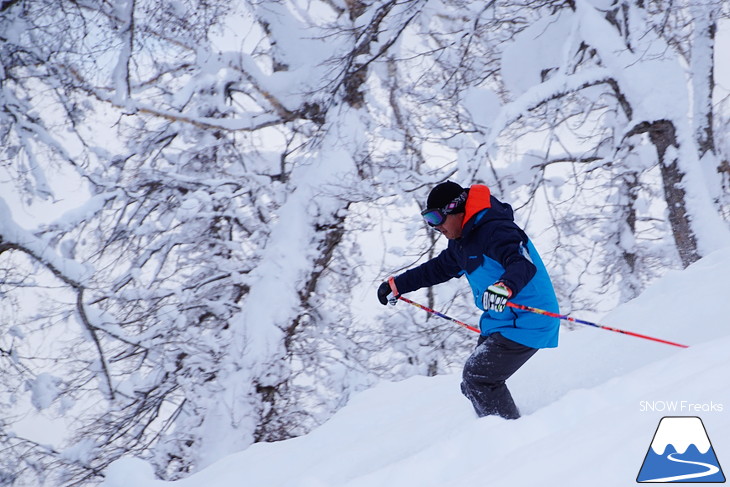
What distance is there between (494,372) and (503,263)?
2.10 ft

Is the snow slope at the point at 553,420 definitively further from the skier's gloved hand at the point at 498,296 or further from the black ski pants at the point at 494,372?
the skier's gloved hand at the point at 498,296

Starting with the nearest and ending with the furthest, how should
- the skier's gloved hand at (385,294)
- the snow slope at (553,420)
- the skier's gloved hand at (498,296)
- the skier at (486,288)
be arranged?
the snow slope at (553,420)
the skier's gloved hand at (498,296)
the skier at (486,288)
the skier's gloved hand at (385,294)

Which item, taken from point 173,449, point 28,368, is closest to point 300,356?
point 173,449

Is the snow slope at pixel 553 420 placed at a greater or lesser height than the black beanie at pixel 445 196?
lesser

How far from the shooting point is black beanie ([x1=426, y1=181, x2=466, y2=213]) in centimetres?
329

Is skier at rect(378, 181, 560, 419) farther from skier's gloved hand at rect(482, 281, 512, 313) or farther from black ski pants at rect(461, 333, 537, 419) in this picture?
skier's gloved hand at rect(482, 281, 512, 313)

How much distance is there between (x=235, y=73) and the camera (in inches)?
349

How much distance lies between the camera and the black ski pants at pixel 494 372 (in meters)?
3.29

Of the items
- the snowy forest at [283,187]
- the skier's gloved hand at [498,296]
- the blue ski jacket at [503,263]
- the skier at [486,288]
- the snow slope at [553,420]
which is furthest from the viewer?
the snowy forest at [283,187]

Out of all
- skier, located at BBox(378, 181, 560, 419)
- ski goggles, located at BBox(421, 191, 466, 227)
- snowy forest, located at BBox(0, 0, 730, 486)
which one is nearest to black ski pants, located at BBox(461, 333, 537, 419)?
skier, located at BBox(378, 181, 560, 419)

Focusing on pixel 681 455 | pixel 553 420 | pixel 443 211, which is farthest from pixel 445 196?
pixel 681 455

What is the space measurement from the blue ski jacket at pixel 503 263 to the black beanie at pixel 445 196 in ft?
0.24

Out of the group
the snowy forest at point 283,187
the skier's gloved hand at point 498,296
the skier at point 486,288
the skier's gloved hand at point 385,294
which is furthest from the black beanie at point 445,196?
the snowy forest at point 283,187

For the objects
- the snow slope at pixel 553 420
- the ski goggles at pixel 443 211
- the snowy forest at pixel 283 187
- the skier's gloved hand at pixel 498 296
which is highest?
the snowy forest at pixel 283 187
